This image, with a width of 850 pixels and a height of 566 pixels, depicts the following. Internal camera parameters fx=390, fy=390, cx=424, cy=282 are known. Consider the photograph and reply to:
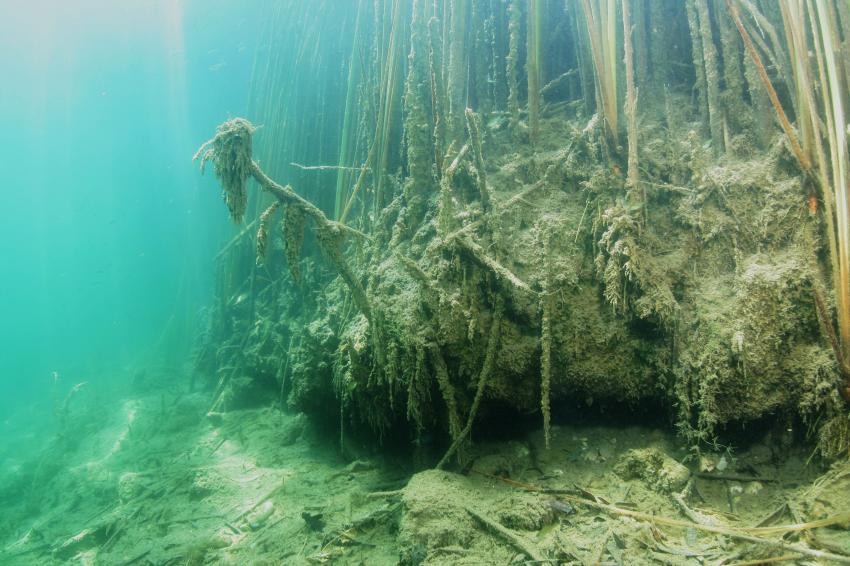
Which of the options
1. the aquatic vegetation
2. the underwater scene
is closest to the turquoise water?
the underwater scene

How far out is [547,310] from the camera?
248 cm

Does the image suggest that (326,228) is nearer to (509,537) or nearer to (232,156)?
(232,156)

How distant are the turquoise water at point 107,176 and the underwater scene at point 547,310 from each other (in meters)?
8.20

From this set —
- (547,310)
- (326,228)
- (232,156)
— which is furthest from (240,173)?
(547,310)

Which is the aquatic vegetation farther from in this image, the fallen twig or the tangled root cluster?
the fallen twig

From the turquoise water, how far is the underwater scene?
26.9 feet

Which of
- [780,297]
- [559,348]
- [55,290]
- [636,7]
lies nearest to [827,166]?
[780,297]

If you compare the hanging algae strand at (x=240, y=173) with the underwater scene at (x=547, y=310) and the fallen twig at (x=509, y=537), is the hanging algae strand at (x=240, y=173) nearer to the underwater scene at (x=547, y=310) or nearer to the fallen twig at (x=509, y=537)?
the underwater scene at (x=547, y=310)

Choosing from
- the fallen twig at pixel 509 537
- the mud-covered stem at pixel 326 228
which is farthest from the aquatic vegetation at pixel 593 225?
the fallen twig at pixel 509 537

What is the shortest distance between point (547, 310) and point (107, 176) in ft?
271

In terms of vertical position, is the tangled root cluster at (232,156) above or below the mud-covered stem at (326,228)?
above

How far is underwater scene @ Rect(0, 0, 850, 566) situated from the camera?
79.7 inches

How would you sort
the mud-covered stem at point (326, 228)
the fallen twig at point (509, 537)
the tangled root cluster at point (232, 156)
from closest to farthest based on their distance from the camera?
the fallen twig at point (509, 537) < the tangled root cluster at point (232, 156) < the mud-covered stem at point (326, 228)

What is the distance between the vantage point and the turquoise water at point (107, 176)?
23.5 metres
